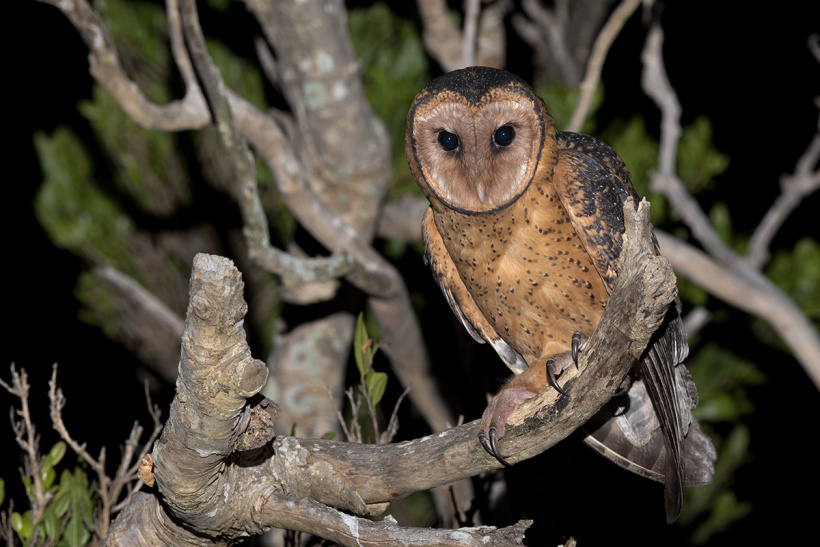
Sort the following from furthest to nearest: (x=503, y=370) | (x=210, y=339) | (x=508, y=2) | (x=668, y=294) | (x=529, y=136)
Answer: (x=508, y=2), (x=503, y=370), (x=529, y=136), (x=668, y=294), (x=210, y=339)

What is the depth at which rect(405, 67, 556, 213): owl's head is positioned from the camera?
8.43 ft

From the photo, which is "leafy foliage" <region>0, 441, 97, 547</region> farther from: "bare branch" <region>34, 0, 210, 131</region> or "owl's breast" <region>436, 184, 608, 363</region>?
"bare branch" <region>34, 0, 210, 131</region>

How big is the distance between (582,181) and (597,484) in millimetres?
3164

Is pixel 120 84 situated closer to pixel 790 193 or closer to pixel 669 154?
pixel 669 154

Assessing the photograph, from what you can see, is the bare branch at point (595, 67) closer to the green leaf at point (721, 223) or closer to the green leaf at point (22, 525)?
the green leaf at point (721, 223)

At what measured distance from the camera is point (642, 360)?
8.57 feet

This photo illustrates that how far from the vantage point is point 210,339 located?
1.82 metres

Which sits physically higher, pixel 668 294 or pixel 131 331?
pixel 131 331

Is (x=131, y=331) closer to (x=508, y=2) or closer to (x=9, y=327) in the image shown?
(x=9, y=327)

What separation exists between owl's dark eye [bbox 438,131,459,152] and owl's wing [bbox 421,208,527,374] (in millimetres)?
444

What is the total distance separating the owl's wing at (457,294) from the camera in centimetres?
313

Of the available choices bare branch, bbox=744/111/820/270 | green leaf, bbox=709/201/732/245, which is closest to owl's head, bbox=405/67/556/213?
bare branch, bbox=744/111/820/270

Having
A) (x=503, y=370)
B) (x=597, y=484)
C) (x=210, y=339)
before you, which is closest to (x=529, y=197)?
(x=210, y=339)

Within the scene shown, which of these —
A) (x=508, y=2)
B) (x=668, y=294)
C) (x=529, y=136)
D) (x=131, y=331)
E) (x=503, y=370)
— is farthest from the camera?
(x=508, y=2)
